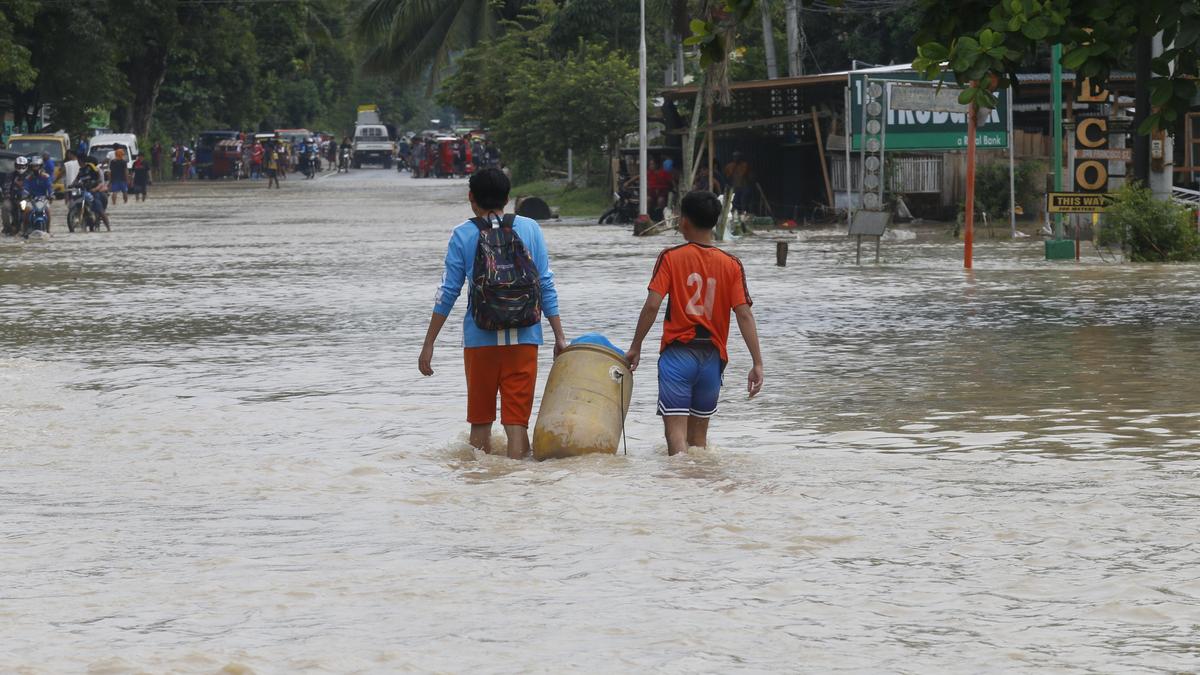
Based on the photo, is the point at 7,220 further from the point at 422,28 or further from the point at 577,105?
the point at 422,28

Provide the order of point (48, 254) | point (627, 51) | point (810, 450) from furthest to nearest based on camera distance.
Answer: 1. point (627, 51)
2. point (48, 254)
3. point (810, 450)

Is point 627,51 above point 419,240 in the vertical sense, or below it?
above

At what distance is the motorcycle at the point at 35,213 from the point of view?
3294 centimetres

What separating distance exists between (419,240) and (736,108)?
30.7 feet

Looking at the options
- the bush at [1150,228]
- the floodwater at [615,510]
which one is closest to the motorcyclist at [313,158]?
the bush at [1150,228]

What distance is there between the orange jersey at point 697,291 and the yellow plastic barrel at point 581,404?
1.63ft

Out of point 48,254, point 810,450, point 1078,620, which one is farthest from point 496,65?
→ point 1078,620

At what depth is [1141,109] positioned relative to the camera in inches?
932

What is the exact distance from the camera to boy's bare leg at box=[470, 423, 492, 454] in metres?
8.87

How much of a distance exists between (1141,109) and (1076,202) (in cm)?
137

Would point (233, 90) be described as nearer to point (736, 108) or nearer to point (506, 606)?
point (736, 108)

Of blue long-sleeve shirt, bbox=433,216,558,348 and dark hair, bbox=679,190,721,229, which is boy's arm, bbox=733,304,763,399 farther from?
Answer: blue long-sleeve shirt, bbox=433,216,558,348

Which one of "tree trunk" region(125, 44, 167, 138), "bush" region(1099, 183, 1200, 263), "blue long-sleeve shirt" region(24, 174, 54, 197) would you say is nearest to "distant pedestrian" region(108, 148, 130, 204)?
"tree trunk" region(125, 44, 167, 138)

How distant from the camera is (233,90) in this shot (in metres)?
81.9
